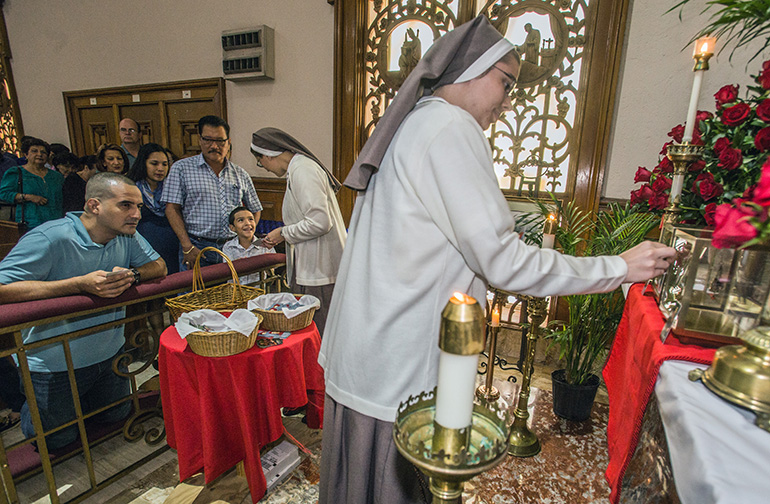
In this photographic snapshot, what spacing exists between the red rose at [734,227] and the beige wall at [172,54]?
4.42 m

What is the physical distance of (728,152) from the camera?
1.34m

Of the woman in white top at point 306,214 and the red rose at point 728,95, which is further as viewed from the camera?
the woman in white top at point 306,214

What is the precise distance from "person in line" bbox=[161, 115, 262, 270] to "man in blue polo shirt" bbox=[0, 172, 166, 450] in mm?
980

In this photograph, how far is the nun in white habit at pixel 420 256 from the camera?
38.2 inches

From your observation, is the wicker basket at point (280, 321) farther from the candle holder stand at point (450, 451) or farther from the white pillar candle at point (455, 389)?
the white pillar candle at point (455, 389)

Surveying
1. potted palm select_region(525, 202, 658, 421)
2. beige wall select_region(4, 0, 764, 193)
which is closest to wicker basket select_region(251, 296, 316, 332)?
potted palm select_region(525, 202, 658, 421)

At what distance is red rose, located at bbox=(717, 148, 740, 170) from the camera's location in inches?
52.1

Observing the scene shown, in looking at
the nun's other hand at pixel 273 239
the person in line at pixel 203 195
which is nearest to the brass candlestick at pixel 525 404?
the nun's other hand at pixel 273 239

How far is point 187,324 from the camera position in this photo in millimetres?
1724

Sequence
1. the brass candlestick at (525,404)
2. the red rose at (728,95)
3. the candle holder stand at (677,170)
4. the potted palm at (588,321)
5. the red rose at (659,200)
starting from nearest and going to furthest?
the candle holder stand at (677,170)
the red rose at (728,95)
the red rose at (659,200)
the brass candlestick at (525,404)
the potted palm at (588,321)

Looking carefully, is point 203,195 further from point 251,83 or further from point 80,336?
point 251,83

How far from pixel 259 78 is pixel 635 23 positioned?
13.7 ft

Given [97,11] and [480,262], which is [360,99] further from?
[97,11]

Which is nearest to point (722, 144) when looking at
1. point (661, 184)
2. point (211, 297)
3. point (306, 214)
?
point (661, 184)
